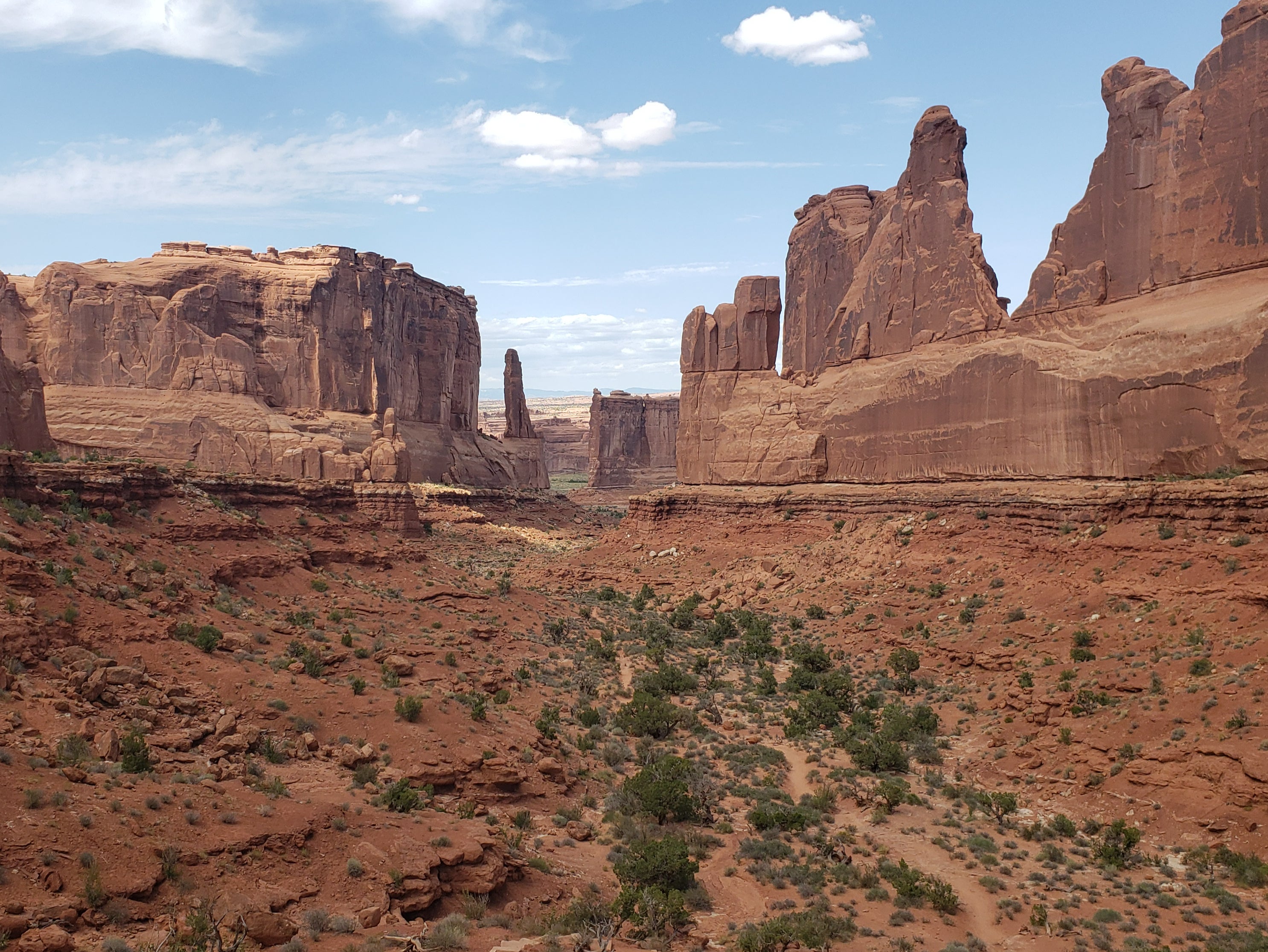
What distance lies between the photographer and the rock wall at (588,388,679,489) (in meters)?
131

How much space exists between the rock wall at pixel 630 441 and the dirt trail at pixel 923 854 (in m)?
109

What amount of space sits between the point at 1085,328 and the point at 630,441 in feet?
343

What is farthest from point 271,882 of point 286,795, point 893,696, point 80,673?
point 893,696

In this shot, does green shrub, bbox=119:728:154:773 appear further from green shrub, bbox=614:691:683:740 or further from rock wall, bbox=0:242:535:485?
rock wall, bbox=0:242:535:485

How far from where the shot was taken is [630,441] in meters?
133

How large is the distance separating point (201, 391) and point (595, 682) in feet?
153

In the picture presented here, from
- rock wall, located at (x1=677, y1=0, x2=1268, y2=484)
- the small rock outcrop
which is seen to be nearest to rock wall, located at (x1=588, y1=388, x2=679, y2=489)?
rock wall, located at (x1=677, y1=0, x2=1268, y2=484)

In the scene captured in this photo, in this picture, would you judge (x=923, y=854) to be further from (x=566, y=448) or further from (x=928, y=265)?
(x=566, y=448)

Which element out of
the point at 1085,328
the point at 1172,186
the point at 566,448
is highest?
the point at 1172,186

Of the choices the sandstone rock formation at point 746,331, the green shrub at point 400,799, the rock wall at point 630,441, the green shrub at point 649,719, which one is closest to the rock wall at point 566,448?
the rock wall at point 630,441

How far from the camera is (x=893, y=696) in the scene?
25.0m

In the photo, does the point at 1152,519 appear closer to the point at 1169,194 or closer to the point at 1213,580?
the point at 1213,580

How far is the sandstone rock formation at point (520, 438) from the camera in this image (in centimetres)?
9462

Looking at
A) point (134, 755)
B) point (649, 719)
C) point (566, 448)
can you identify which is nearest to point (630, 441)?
point (566, 448)
